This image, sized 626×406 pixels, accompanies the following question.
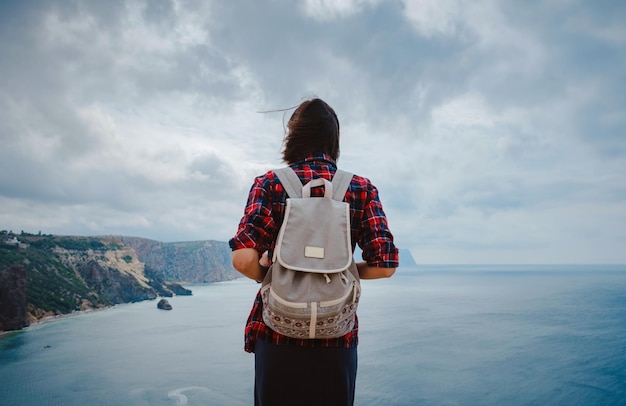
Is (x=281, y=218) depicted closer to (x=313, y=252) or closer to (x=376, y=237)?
(x=313, y=252)

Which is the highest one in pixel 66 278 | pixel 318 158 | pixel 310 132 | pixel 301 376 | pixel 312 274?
pixel 310 132

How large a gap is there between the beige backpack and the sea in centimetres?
3768

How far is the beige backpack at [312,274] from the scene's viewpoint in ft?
4.32

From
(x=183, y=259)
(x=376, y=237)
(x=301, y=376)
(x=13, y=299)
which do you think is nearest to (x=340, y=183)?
(x=376, y=237)

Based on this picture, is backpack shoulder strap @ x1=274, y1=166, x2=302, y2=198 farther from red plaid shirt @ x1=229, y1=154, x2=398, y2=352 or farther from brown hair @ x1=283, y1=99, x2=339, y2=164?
brown hair @ x1=283, y1=99, x2=339, y2=164

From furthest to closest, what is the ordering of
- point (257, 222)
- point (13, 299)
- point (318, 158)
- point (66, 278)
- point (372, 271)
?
point (66, 278) < point (13, 299) < point (318, 158) < point (372, 271) < point (257, 222)

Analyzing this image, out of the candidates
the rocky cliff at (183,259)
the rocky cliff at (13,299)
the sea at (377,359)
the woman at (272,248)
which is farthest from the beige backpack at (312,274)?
the rocky cliff at (183,259)

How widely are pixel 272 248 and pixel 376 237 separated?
43 centimetres

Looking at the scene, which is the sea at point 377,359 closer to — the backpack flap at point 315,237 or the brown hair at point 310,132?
the brown hair at point 310,132

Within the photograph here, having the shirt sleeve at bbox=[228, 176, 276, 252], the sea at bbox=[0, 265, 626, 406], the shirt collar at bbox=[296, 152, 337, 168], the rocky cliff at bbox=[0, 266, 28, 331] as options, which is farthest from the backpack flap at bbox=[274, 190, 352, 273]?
the rocky cliff at bbox=[0, 266, 28, 331]

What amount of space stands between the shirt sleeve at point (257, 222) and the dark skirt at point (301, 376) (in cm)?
37

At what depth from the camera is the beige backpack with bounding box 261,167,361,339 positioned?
132cm

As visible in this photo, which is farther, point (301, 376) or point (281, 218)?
point (281, 218)

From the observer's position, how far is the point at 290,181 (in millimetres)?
1546
